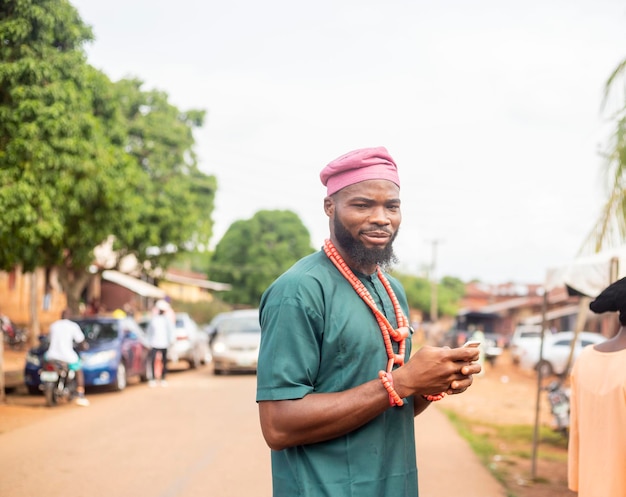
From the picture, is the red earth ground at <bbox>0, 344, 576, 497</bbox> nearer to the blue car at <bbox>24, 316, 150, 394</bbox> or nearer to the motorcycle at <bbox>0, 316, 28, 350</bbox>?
the blue car at <bbox>24, 316, 150, 394</bbox>

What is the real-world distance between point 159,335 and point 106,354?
7.01 ft

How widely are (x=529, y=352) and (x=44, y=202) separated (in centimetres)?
1800

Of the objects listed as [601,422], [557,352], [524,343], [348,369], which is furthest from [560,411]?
[524,343]

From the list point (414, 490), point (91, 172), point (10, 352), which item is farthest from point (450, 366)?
point (10, 352)

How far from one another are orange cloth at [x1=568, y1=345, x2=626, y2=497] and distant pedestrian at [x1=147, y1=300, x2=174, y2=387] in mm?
14910

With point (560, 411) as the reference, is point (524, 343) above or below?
above

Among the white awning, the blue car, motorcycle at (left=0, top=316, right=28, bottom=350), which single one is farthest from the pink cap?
the white awning

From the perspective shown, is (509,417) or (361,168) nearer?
(361,168)

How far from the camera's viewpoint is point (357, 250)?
102 inches

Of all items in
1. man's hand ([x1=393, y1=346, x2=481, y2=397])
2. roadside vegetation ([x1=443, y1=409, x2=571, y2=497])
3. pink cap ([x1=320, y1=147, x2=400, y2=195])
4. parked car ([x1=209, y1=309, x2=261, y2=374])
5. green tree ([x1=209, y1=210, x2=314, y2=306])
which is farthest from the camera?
green tree ([x1=209, y1=210, x2=314, y2=306])

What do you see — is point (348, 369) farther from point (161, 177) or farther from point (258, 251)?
point (258, 251)

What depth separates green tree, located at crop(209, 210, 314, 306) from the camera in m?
72.8

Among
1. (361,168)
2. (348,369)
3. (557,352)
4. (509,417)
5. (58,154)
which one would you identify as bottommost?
(509,417)

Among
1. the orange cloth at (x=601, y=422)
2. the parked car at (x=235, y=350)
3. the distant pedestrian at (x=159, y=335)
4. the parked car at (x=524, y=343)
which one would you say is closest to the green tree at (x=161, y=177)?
the parked car at (x=235, y=350)
